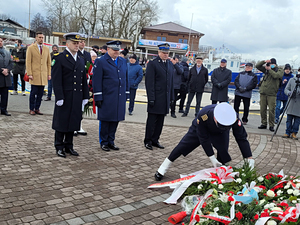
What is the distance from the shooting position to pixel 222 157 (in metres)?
4.47

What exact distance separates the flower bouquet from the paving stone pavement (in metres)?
0.43

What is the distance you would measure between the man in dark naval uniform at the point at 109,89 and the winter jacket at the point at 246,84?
16.6 feet

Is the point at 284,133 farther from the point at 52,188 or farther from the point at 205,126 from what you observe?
the point at 52,188

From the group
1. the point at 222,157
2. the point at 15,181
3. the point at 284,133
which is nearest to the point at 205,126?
the point at 222,157

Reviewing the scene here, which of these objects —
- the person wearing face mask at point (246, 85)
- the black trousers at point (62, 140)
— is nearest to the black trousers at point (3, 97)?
the black trousers at point (62, 140)

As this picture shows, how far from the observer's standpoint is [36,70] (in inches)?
347

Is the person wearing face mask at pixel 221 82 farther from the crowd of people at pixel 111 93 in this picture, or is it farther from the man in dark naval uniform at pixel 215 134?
the man in dark naval uniform at pixel 215 134

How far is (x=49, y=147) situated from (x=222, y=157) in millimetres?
3428

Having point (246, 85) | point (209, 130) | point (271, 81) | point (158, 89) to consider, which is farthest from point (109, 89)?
point (271, 81)

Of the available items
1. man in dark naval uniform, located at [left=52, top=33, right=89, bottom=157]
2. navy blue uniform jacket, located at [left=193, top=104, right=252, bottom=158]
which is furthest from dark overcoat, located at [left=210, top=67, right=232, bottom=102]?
navy blue uniform jacket, located at [left=193, top=104, right=252, bottom=158]

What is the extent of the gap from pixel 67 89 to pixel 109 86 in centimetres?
90

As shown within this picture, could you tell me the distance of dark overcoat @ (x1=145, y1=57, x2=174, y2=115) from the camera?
253 inches

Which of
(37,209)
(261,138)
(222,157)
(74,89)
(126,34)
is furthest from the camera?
(126,34)

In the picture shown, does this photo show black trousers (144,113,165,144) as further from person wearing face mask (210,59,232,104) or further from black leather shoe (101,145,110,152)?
person wearing face mask (210,59,232,104)
